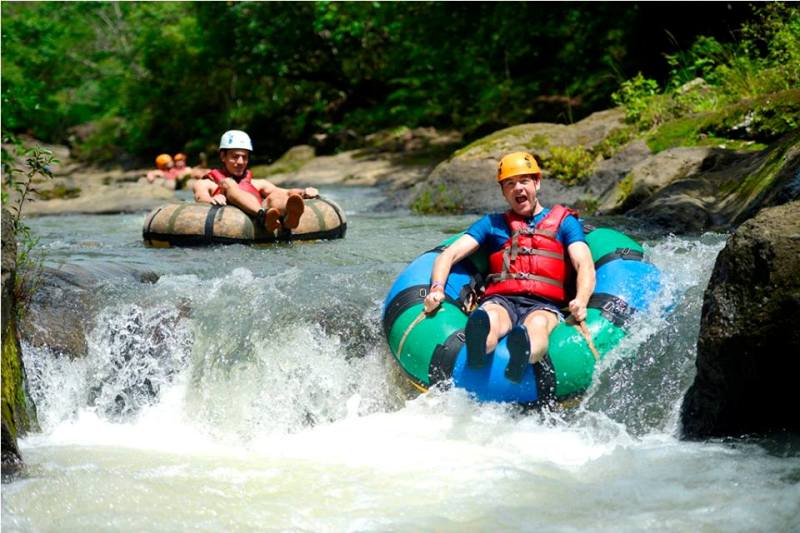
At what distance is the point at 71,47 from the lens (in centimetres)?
2980

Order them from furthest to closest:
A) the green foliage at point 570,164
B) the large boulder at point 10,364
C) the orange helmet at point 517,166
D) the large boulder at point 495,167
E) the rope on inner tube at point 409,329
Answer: the green foliage at point 570,164 < the large boulder at point 495,167 < the orange helmet at point 517,166 < the rope on inner tube at point 409,329 < the large boulder at point 10,364

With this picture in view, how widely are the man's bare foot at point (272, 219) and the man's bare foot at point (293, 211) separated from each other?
0.08 m

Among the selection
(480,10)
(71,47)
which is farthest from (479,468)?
(71,47)

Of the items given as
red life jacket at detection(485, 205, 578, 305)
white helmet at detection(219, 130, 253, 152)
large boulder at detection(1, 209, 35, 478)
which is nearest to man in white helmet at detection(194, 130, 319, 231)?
white helmet at detection(219, 130, 253, 152)

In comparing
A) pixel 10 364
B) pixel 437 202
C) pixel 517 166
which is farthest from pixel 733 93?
pixel 10 364

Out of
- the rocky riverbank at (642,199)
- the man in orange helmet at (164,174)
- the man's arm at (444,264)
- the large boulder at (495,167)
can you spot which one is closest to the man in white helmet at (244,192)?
the large boulder at (495,167)

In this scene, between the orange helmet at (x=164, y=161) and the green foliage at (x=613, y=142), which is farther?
the orange helmet at (x=164, y=161)

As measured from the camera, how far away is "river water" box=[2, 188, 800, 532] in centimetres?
426

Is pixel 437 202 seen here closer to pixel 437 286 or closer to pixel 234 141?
pixel 234 141

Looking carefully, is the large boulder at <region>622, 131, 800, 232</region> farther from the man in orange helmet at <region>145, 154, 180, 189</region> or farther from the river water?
the man in orange helmet at <region>145, 154, 180, 189</region>

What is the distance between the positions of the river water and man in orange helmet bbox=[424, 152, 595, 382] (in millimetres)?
461

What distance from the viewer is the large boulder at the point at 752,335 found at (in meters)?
4.61

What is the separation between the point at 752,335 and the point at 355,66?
18612mm

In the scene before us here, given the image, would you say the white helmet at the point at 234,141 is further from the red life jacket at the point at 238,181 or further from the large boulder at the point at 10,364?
the large boulder at the point at 10,364
